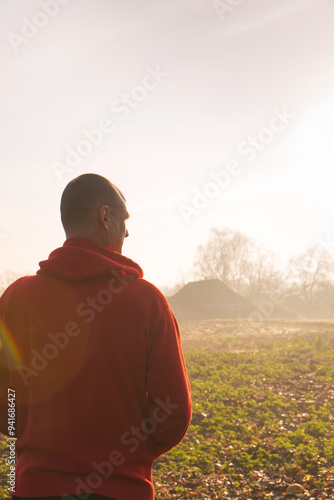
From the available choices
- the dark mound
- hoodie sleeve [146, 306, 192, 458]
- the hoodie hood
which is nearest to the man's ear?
the hoodie hood

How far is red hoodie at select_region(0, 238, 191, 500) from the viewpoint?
164cm

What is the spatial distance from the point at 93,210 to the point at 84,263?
28 cm

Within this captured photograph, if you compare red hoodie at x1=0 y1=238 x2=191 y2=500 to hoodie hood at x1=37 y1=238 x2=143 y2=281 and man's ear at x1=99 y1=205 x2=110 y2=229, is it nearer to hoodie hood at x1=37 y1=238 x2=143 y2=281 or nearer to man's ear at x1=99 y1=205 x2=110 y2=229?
hoodie hood at x1=37 y1=238 x2=143 y2=281

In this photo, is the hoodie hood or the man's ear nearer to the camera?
the hoodie hood

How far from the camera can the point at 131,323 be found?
5.61 ft

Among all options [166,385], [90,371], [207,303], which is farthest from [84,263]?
[207,303]

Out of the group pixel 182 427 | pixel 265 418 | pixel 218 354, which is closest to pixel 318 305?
pixel 218 354

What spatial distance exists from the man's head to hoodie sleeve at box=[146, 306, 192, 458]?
1.54 feet

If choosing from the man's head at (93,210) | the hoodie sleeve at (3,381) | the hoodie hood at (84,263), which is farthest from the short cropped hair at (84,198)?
the hoodie sleeve at (3,381)

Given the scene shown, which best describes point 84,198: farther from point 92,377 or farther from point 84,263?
→ point 92,377

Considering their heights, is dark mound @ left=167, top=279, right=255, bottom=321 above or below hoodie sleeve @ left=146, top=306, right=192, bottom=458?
below

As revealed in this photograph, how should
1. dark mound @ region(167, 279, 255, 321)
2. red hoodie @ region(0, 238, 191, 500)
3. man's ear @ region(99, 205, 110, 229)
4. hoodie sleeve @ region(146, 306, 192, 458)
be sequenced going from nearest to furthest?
red hoodie @ region(0, 238, 191, 500)
hoodie sleeve @ region(146, 306, 192, 458)
man's ear @ region(99, 205, 110, 229)
dark mound @ region(167, 279, 255, 321)

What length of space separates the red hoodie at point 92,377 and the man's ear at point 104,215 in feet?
0.39

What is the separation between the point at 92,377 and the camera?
1.67 m
